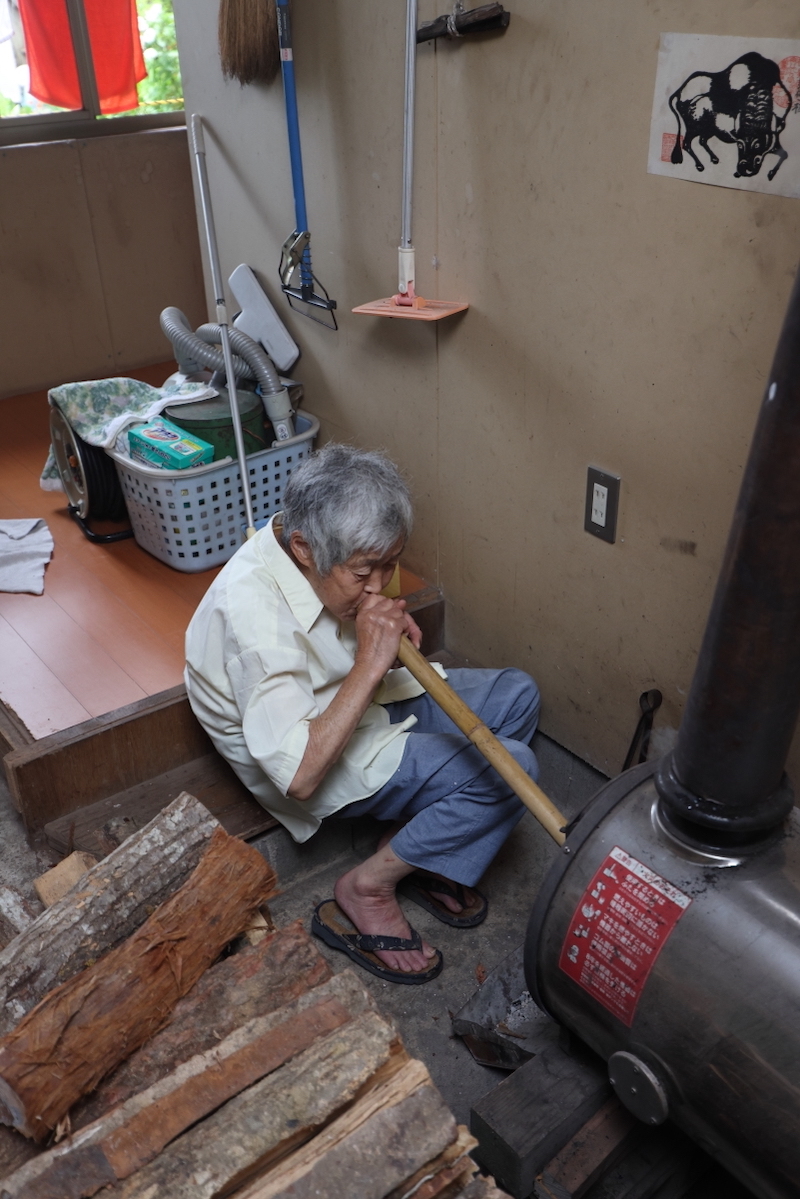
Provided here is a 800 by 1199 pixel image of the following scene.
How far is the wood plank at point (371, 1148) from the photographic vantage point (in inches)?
47.4

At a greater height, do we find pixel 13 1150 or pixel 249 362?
pixel 249 362

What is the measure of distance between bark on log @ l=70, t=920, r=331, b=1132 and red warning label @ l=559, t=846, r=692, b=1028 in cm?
41

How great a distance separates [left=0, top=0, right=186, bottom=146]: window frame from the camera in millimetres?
4109

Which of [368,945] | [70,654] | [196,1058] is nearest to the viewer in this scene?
[196,1058]


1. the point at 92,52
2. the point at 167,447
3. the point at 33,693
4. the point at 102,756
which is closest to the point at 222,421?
the point at 167,447

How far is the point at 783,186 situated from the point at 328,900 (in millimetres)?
1664

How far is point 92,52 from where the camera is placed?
4.21 meters

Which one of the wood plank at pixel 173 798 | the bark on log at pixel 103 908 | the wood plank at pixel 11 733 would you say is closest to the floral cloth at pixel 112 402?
the wood plank at pixel 11 733

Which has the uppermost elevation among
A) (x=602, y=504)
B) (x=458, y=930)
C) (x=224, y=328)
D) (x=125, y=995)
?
(x=224, y=328)

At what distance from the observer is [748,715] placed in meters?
1.27

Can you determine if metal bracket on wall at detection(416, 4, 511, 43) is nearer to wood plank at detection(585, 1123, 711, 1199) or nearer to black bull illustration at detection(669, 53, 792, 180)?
black bull illustration at detection(669, 53, 792, 180)

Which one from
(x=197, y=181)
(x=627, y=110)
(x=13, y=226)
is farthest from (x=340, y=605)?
(x=13, y=226)

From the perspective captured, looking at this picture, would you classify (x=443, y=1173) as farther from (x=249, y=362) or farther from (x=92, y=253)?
(x=92, y=253)

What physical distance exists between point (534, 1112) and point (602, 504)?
1156 mm
